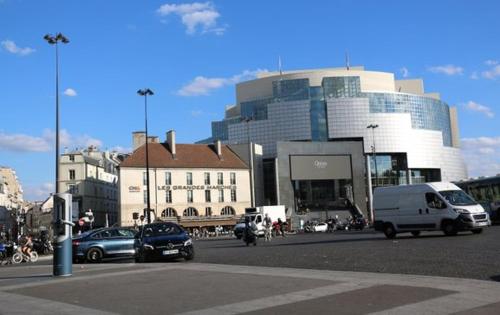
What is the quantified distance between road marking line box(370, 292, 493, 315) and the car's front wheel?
18.2m

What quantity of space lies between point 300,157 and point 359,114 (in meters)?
26.3

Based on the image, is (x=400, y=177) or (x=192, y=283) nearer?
(x=192, y=283)

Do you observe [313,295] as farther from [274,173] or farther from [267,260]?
[274,173]

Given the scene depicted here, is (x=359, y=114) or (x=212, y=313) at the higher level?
(x=359, y=114)

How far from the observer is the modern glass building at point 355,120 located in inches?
4747

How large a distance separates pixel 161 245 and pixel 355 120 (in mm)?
104382

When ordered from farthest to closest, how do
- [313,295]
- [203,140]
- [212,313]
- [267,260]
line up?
[203,140] → [267,260] → [313,295] → [212,313]

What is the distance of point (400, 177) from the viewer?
122312 millimetres

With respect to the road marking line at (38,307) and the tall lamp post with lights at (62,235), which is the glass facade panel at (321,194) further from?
the road marking line at (38,307)

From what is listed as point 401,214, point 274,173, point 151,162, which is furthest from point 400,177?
point 401,214

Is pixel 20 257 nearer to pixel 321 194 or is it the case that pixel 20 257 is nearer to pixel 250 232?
pixel 250 232

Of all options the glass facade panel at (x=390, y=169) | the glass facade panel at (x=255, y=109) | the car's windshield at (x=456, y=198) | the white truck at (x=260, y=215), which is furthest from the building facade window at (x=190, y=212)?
the car's windshield at (x=456, y=198)

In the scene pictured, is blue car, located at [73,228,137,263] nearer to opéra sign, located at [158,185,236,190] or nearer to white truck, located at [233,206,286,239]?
white truck, located at [233,206,286,239]

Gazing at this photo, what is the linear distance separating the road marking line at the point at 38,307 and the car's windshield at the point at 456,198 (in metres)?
20.8
